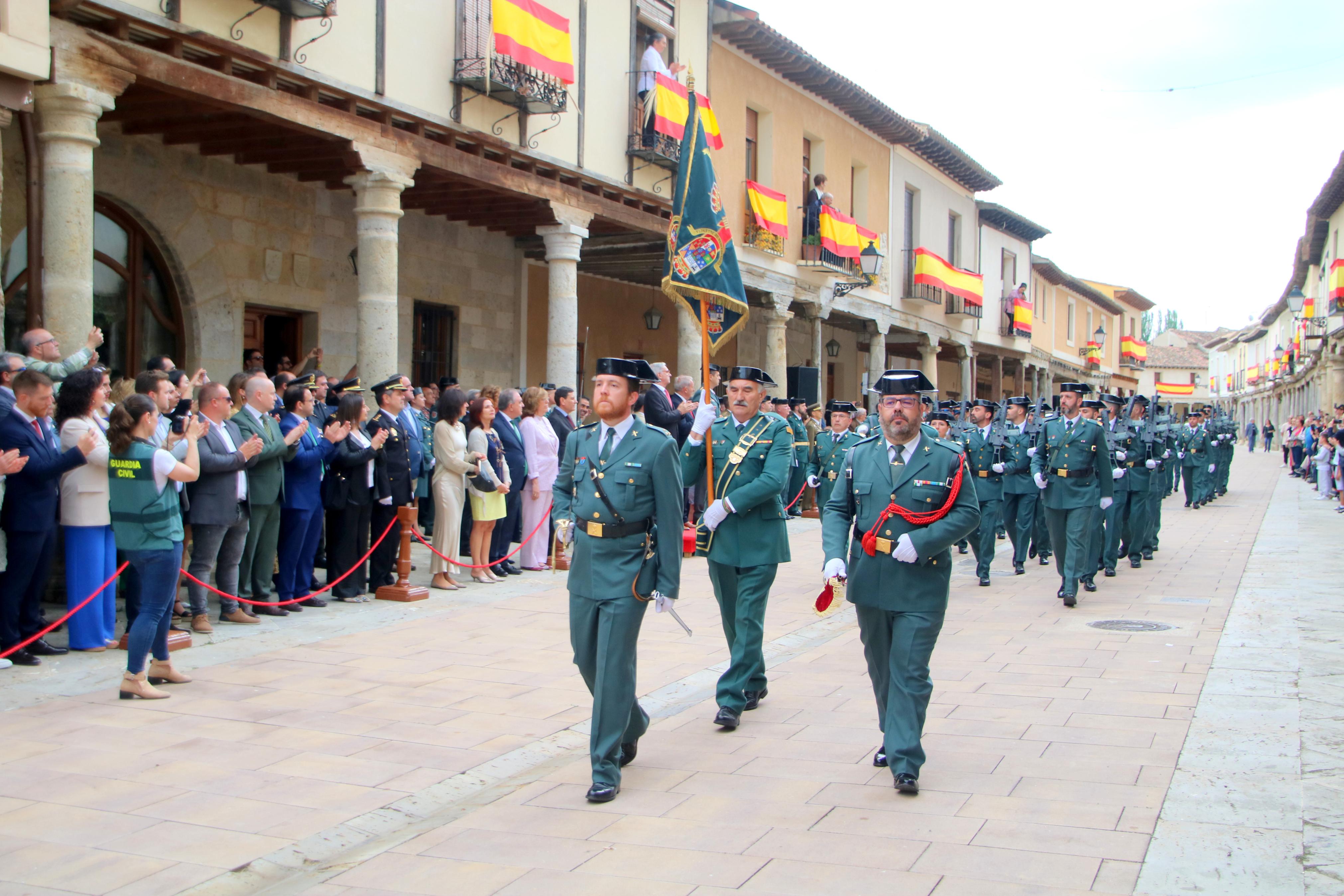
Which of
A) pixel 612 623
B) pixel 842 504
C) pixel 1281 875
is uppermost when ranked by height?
pixel 842 504

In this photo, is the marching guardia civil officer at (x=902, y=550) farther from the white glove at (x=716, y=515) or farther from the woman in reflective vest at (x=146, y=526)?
the woman in reflective vest at (x=146, y=526)

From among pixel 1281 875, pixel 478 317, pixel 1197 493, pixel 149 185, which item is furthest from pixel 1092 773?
pixel 1197 493

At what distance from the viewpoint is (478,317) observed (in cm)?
1758

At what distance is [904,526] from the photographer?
4.89 meters

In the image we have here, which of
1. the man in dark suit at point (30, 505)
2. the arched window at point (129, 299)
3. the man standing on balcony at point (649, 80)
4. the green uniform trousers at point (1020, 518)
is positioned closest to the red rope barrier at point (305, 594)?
the man in dark suit at point (30, 505)

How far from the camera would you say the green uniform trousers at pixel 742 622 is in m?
5.79

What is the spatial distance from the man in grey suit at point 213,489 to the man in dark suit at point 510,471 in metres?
3.06

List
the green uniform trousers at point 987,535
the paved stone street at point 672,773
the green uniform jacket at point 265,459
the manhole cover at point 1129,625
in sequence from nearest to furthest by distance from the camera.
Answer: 1. the paved stone street at point 672,773
2. the green uniform jacket at point 265,459
3. the manhole cover at point 1129,625
4. the green uniform trousers at point 987,535

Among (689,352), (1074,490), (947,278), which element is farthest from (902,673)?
(947,278)

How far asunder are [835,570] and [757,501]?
114cm

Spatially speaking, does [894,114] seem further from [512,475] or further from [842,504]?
[842,504]

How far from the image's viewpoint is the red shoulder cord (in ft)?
16.0

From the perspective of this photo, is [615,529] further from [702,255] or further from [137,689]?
[702,255]

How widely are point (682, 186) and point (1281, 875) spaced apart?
5899mm
